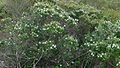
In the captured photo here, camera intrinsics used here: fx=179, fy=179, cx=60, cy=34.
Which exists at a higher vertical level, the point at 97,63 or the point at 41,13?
the point at 41,13

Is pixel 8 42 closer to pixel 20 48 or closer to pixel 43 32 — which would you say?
pixel 20 48

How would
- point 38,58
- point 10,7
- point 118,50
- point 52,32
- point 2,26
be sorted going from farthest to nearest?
point 10,7
point 2,26
point 38,58
point 52,32
point 118,50

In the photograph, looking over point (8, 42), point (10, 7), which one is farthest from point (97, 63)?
point (10, 7)

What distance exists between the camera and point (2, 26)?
563 cm

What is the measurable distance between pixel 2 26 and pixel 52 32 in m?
2.38

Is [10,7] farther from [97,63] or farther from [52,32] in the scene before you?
[97,63]

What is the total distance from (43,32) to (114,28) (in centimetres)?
170

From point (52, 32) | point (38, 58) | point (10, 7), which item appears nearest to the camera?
point (52, 32)

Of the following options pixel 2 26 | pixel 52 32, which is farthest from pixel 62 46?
pixel 2 26

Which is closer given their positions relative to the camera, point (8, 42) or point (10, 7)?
point (8, 42)

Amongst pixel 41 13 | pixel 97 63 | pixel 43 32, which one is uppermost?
pixel 41 13

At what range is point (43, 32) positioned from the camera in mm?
4137

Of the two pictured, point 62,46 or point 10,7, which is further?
point 10,7

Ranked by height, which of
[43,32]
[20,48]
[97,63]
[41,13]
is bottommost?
[97,63]
